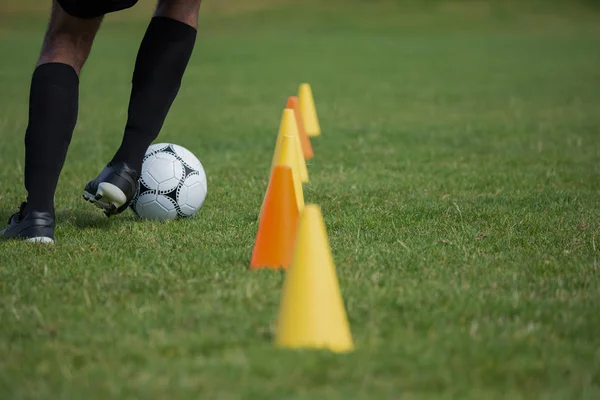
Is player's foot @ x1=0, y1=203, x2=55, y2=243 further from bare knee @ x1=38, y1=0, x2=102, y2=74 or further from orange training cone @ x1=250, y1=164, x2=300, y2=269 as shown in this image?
orange training cone @ x1=250, y1=164, x2=300, y2=269

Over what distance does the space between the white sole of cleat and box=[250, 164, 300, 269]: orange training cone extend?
0.92 metres

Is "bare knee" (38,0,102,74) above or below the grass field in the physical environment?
above

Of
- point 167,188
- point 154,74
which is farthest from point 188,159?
point 154,74

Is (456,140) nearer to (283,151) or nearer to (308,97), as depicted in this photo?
(308,97)

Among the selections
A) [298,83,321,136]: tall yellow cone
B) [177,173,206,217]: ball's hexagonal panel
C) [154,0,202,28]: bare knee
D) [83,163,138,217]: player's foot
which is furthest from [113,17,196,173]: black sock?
[298,83,321,136]: tall yellow cone

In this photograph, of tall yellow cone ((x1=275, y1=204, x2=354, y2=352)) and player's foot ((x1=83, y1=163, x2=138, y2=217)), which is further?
player's foot ((x1=83, y1=163, x2=138, y2=217))

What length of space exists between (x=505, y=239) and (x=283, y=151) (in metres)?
1.25

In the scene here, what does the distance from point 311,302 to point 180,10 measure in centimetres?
245

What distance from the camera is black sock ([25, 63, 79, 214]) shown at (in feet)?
14.8

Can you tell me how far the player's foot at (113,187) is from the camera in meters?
4.51

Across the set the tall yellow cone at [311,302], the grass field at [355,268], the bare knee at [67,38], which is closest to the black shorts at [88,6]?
the bare knee at [67,38]

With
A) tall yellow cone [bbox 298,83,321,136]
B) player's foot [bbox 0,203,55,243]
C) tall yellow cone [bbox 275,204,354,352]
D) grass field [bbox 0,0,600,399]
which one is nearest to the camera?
grass field [bbox 0,0,600,399]

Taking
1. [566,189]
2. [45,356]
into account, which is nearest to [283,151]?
[45,356]

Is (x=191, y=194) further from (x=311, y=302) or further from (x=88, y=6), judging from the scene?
(x=311, y=302)
